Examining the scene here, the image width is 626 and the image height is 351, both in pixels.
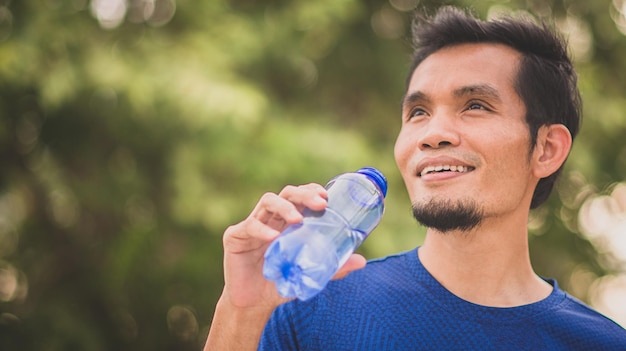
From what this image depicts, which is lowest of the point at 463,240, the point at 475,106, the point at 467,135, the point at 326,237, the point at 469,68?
the point at 326,237

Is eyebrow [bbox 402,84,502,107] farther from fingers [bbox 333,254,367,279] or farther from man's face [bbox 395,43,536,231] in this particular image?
fingers [bbox 333,254,367,279]

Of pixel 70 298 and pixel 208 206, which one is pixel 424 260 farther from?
pixel 70 298

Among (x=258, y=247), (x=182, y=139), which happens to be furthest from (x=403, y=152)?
(x=182, y=139)

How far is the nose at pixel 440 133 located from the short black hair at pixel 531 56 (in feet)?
0.88

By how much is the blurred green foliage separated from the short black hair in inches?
55.2

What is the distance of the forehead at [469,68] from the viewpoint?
1860 millimetres

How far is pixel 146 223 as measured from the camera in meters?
4.50

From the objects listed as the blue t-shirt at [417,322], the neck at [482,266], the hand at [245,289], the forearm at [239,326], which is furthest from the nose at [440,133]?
the forearm at [239,326]

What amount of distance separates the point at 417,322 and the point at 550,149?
0.73 m

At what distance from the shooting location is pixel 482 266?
1.83 meters

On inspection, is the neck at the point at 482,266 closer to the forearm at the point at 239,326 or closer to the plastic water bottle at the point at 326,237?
the plastic water bottle at the point at 326,237

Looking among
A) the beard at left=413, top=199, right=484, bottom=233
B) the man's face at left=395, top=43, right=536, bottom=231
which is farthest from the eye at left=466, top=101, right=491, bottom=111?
the beard at left=413, top=199, right=484, bottom=233

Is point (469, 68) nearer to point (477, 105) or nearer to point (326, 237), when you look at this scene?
point (477, 105)

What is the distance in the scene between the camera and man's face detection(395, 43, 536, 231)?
173cm
